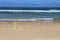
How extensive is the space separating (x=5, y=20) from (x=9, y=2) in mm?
176

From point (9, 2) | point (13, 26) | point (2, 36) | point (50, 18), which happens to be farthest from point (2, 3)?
point (50, 18)

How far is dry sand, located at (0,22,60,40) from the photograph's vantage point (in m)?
0.89

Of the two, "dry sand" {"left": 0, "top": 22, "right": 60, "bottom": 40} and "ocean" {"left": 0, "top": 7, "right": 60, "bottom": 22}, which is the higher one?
"ocean" {"left": 0, "top": 7, "right": 60, "bottom": 22}

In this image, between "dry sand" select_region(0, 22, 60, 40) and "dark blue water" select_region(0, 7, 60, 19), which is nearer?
"dry sand" select_region(0, 22, 60, 40)

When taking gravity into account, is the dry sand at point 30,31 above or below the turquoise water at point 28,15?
below

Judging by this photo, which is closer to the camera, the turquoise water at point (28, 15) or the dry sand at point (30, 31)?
the dry sand at point (30, 31)

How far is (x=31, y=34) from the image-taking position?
925 millimetres

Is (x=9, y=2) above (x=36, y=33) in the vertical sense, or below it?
above

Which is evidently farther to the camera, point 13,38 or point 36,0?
point 36,0

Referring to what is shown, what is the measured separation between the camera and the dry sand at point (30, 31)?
0.89 m

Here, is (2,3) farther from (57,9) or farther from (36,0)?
(57,9)

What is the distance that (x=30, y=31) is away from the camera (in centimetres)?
96

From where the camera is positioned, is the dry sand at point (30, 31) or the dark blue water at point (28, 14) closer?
the dry sand at point (30, 31)

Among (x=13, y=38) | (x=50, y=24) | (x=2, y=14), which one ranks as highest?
(x=2, y=14)
